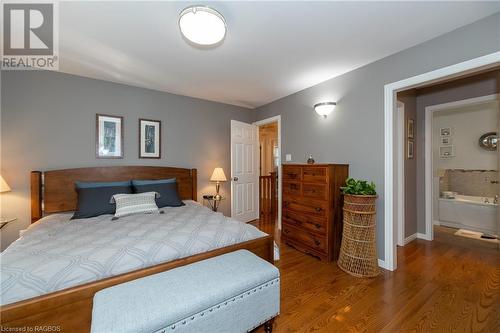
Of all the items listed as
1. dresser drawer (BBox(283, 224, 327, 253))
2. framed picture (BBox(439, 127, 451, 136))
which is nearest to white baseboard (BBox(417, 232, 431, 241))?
dresser drawer (BBox(283, 224, 327, 253))

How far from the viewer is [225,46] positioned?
217 centimetres

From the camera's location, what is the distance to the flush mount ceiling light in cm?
154

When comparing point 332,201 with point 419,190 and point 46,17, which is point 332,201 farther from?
point 46,17

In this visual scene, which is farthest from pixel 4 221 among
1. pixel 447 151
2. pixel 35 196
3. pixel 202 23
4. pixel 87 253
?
pixel 447 151

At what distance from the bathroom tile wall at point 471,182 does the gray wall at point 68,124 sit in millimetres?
5300

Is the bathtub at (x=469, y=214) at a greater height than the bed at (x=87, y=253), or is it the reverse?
the bed at (x=87, y=253)

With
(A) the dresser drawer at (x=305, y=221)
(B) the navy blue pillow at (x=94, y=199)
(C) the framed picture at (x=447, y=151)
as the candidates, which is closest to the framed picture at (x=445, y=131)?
(C) the framed picture at (x=447, y=151)

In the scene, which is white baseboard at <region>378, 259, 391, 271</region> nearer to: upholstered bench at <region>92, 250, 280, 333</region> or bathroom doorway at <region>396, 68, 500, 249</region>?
bathroom doorway at <region>396, 68, 500, 249</region>

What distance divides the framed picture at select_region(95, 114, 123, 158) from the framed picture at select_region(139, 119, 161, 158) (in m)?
0.27

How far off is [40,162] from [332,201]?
3758mm

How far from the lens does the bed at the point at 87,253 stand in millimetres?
1077

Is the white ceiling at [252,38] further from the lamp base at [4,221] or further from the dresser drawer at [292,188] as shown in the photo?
the lamp base at [4,221]

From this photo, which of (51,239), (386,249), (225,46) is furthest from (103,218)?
(386,249)

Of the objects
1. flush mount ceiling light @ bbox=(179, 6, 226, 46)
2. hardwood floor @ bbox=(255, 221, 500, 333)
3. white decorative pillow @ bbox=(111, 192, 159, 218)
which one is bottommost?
hardwood floor @ bbox=(255, 221, 500, 333)
